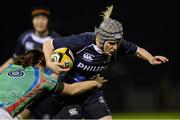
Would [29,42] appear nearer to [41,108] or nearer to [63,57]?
[41,108]

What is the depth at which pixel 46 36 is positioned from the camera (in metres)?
10.2

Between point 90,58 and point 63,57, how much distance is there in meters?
0.48

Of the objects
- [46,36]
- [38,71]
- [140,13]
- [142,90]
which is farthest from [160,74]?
[38,71]

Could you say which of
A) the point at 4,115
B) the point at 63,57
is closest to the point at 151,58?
the point at 63,57

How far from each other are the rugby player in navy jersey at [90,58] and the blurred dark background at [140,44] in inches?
254

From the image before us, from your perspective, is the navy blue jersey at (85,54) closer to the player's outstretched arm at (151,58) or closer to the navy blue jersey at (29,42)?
the player's outstretched arm at (151,58)

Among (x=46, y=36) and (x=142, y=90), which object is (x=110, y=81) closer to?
(x=142, y=90)

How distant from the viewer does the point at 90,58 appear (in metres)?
7.46

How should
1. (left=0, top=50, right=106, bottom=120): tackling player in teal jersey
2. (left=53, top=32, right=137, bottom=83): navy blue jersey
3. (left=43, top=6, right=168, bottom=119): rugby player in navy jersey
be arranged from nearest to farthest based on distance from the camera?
(left=0, top=50, right=106, bottom=120): tackling player in teal jersey, (left=43, top=6, right=168, bottom=119): rugby player in navy jersey, (left=53, top=32, right=137, bottom=83): navy blue jersey

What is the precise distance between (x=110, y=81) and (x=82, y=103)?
708cm

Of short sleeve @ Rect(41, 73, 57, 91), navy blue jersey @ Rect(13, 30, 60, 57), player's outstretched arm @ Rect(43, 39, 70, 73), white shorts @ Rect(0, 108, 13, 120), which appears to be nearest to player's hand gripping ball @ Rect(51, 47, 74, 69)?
Answer: player's outstretched arm @ Rect(43, 39, 70, 73)

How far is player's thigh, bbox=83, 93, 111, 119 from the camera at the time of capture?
7672 millimetres

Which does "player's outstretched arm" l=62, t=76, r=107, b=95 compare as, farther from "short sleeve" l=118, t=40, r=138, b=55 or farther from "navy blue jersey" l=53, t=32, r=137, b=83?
"short sleeve" l=118, t=40, r=138, b=55

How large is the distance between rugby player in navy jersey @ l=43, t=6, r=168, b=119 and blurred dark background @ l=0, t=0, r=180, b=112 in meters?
6.46
